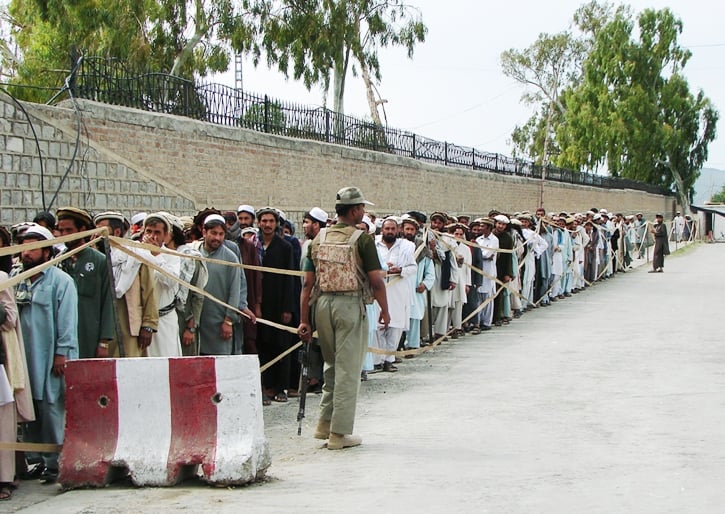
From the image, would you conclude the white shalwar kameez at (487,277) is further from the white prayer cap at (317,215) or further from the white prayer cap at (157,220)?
the white prayer cap at (157,220)

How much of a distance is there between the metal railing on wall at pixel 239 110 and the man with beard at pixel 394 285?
15.6 feet

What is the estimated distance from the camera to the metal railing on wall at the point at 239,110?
13672 mm

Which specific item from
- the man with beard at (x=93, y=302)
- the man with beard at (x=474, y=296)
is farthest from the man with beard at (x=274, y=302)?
the man with beard at (x=474, y=296)

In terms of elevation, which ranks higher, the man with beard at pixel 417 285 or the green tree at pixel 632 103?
the green tree at pixel 632 103

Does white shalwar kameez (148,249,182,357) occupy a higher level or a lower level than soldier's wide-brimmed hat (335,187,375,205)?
lower

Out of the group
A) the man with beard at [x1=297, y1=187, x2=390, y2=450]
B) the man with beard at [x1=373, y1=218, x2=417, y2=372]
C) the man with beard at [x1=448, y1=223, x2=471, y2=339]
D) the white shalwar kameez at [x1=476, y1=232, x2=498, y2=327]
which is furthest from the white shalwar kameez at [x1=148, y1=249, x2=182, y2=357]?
the white shalwar kameez at [x1=476, y1=232, x2=498, y2=327]

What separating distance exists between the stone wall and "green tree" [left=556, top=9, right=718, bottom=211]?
3597 cm

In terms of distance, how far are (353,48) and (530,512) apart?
30.5 meters

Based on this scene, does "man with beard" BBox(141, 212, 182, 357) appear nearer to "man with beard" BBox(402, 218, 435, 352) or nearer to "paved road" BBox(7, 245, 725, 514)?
"paved road" BBox(7, 245, 725, 514)

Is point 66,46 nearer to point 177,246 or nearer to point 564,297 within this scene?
point 564,297

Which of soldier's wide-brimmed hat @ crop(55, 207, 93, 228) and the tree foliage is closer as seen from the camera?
soldier's wide-brimmed hat @ crop(55, 207, 93, 228)

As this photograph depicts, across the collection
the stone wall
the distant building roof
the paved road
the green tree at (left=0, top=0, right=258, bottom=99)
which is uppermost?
the green tree at (left=0, top=0, right=258, bottom=99)

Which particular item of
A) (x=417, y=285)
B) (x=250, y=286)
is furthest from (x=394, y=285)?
(x=250, y=286)

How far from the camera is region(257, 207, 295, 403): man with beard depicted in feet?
31.3
